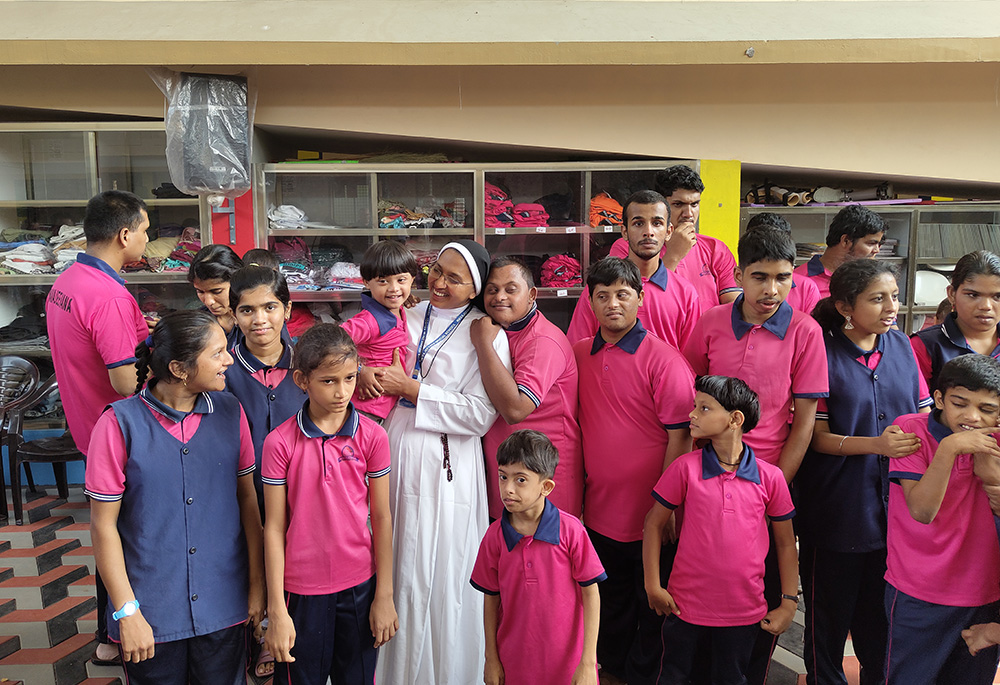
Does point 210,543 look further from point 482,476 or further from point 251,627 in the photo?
point 482,476

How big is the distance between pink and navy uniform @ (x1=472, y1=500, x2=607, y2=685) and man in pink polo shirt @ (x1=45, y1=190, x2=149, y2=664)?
1510mm

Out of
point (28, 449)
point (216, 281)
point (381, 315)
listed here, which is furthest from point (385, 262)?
point (28, 449)

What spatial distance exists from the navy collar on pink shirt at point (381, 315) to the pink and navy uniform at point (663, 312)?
636 millimetres

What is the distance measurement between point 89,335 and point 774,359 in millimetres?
2294

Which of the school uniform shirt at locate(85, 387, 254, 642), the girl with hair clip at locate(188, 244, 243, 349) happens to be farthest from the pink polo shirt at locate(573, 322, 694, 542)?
the girl with hair clip at locate(188, 244, 243, 349)

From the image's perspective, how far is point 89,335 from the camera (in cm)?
256

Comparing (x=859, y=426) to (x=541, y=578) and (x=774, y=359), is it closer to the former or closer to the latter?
(x=774, y=359)

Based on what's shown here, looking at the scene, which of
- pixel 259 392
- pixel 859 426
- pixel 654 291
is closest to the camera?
pixel 259 392

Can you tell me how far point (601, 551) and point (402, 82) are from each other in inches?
135

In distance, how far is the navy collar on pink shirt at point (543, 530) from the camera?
1.87 metres

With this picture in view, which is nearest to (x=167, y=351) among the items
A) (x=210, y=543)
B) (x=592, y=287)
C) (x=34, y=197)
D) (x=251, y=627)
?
(x=210, y=543)

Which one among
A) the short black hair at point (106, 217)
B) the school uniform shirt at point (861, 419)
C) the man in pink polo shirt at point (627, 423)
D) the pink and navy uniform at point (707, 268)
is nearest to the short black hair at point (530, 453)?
the man in pink polo shirt at point (627, 423)

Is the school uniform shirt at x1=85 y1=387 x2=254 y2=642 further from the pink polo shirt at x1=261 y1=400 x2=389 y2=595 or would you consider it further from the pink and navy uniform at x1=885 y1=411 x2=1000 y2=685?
the pink and navy uniform at x1=885 y1=411 x2=1000 y2=685

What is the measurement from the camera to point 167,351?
1831 mm
